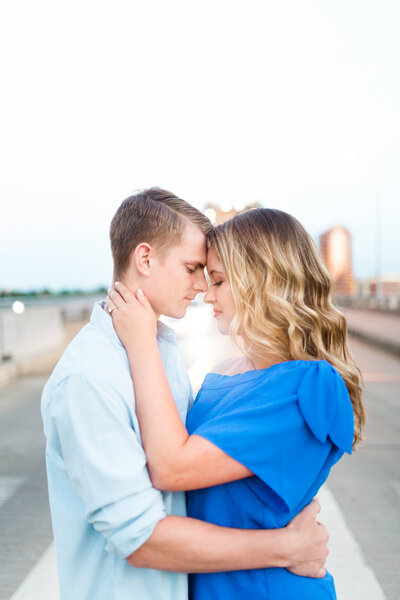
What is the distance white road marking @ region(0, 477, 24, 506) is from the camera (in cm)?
464

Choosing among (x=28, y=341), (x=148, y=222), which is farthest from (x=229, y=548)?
(x=28, y=341)

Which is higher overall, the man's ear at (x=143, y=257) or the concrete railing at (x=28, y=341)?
the man's ear at (x=143, y=257)

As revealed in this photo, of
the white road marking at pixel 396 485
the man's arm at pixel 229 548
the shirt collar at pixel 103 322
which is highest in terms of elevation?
the shirt collar at pixel 103 322

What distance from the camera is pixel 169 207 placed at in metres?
1.73

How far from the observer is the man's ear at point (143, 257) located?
1.69 m

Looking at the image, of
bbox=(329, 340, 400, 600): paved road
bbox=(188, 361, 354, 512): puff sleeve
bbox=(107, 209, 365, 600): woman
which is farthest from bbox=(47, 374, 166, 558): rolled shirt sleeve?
bbox=(329, 340, 400, 600): paved road

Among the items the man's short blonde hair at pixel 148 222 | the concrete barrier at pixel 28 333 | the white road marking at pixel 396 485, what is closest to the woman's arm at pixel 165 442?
the man's short blonde hair at pixel 148 222

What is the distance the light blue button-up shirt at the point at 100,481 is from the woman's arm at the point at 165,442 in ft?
0.13

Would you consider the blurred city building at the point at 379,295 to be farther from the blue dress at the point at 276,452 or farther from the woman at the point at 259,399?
the blue dress at the point at 276,452

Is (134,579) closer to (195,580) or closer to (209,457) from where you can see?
(195,580)

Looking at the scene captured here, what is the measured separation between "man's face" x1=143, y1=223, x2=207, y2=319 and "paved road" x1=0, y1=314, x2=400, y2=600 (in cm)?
242

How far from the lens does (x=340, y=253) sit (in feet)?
365

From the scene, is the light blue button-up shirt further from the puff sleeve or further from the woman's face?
the woman's face

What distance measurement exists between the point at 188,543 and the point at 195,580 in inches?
12.3
